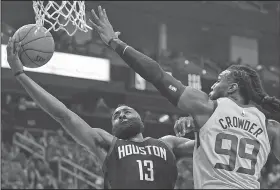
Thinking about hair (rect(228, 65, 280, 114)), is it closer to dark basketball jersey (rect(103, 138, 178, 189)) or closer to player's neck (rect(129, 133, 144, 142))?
dark basketball jersey (rect(103, 138, 178, 189))

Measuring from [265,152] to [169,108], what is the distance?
1380cm

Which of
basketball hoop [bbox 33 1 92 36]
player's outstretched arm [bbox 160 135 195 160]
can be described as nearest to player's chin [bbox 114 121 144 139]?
player's outstretched arm [bbox 160 135 195 160]

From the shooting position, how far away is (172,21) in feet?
69.3

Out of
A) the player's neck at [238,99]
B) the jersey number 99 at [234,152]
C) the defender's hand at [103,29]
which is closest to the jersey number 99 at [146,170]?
the jersey number 99 at [234,152]

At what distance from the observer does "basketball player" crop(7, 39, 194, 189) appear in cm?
413

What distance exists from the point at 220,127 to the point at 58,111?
118 centimetres

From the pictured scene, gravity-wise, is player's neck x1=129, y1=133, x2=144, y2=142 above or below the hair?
below

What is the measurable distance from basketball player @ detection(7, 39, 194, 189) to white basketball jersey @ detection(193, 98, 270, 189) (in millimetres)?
541

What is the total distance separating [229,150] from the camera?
363 centimetres

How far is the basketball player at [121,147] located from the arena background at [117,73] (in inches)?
295

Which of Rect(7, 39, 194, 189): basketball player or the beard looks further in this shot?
the beard

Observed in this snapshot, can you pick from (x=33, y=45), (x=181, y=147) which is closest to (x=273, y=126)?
(x=181, y=147)

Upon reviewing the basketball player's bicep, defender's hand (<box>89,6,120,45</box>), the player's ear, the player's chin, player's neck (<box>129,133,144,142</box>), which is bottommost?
player's neck (<box>129,133,144,142</box>)

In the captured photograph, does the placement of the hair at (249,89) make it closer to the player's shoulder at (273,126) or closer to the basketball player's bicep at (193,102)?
the player's shoulder at (273,126)
